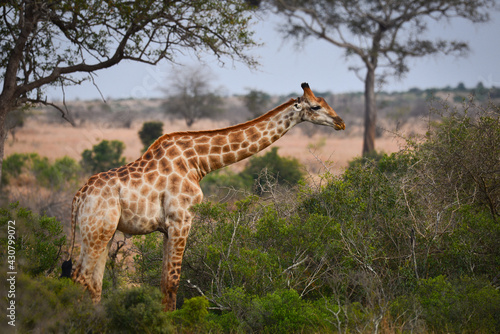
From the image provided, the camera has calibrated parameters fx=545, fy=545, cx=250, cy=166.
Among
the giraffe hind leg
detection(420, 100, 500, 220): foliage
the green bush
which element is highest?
detection(420, 100, 500, 220): foliage

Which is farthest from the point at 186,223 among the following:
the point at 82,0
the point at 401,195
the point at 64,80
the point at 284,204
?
the point at 64,80

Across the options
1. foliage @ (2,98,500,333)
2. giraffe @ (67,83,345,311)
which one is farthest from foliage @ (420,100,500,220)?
giraffe @ (67,83,345,311)

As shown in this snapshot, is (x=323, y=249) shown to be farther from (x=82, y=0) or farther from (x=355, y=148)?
(x=355, y=148)

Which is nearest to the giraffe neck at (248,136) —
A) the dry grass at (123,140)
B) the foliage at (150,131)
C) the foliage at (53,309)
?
the foliage at (53,309)

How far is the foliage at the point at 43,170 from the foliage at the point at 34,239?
7695 millimetres

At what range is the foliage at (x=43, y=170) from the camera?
15273 millimetres

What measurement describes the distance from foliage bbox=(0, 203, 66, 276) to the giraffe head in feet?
10.8

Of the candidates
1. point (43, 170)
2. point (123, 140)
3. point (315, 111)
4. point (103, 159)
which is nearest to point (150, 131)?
point (103, 159)

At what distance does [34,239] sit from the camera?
6508 mm

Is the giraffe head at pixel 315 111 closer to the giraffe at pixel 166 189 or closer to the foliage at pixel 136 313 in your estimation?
the giraffe at pixel 166 189

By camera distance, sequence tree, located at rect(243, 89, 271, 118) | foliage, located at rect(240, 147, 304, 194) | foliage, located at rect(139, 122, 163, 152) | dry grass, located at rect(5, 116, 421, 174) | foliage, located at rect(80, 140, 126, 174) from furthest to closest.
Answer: tree, located at rect(243, 89, 271, 118)
dry grass, located at rect(5, 116, 421, 174)
foliage, located at rect(139, 122, 163, 152)
foliage, located at rect(80, 140, 126, 174)
foliage, located at rect(240, 147, 304, 194)

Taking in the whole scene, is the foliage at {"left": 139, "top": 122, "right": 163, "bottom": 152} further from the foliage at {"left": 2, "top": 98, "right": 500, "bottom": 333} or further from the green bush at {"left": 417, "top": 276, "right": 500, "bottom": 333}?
the green bush at {"left": 417, "top": 276, "right": 500, "bottom": 333}

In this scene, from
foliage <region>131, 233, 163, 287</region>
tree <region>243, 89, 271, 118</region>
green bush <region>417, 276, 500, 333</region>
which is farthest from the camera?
tree <region>243, 89, 271, 118</region>

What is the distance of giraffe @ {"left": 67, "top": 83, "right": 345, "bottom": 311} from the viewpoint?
5391mm
